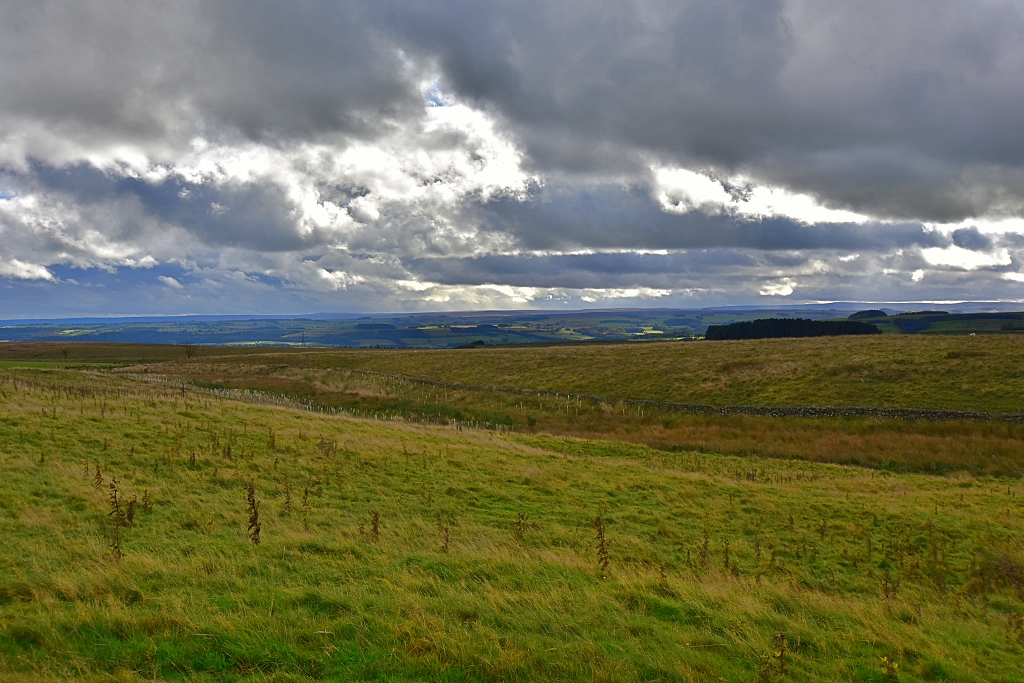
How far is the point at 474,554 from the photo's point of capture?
10789 mm

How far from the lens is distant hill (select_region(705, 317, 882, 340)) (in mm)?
130375

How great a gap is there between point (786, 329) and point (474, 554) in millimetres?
144669

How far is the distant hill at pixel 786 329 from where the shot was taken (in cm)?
13038

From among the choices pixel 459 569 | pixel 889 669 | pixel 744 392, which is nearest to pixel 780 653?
pixel 889 669

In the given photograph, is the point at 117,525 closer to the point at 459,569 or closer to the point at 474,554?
the point at 459,569

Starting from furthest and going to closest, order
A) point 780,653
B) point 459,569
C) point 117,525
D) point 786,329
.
A: 1. point 786,329
2. point 117,525
3. point 459,569
4. point 780,653

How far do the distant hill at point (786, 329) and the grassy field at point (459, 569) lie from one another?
122 metres

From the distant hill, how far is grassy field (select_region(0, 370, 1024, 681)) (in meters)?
122

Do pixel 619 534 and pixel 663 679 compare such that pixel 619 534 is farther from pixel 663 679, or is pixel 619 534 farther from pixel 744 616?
pixel 663 679

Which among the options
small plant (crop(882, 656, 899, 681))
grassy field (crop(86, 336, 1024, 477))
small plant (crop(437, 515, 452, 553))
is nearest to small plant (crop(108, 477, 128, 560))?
small plant (crop(437, 515, 452, 553))

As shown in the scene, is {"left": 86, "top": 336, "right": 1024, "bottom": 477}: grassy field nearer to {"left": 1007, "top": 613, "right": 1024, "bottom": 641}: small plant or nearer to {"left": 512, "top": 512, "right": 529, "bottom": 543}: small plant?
{"left": 512, "top": 512, "right": 529, "bottom": 543}: small plant

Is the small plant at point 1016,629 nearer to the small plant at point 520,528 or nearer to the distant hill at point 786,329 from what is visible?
the small plant at point 520,528

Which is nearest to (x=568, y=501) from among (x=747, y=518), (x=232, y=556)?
(x=747, y=518)

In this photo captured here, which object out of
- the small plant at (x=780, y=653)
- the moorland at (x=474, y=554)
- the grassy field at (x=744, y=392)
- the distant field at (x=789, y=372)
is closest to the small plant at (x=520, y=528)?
the moorland at (x=474, y=554)
